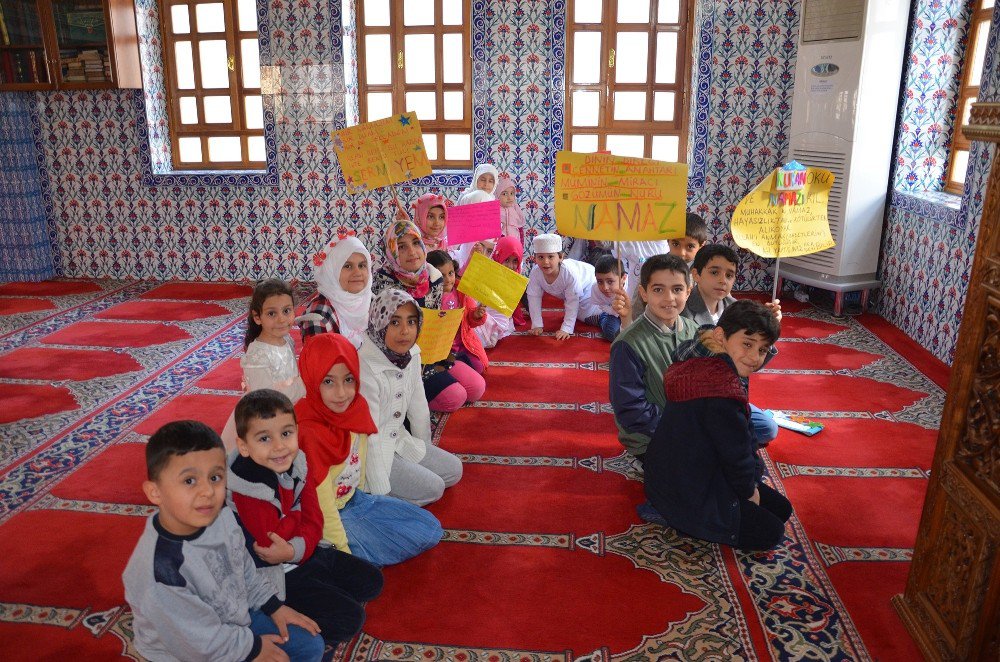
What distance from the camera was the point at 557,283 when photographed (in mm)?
5105

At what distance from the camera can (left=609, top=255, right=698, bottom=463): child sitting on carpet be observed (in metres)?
2.92

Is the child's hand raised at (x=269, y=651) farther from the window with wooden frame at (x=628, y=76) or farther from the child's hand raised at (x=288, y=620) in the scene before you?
the window with wooden frame at (x=628, y=76)

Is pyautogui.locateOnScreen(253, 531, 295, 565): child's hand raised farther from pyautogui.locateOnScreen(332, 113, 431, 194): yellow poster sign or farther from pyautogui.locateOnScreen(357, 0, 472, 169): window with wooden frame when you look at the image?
pyautogui.locateOnScreen(357, 0, 472, 169): window with wooden frame

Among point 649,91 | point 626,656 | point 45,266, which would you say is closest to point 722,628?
point 626,656

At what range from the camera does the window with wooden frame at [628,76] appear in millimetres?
5977

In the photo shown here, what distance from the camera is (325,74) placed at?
6070mm

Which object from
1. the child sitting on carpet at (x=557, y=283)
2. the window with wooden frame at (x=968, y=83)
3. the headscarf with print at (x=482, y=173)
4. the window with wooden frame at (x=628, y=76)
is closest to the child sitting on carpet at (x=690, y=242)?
the child sitting on carpet at (x=557, y=283)

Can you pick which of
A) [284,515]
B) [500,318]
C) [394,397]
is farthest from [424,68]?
[284,515]

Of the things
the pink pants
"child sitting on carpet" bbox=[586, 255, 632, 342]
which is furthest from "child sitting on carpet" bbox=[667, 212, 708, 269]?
the pink pants

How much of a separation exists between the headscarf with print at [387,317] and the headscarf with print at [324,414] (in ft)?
1.06

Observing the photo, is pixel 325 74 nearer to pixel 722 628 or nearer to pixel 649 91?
pixel 649 91

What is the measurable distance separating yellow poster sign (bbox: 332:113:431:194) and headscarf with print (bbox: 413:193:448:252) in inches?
23.2

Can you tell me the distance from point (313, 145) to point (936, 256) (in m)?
4.42

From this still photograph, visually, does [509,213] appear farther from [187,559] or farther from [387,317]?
[187,559]
